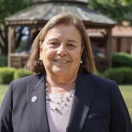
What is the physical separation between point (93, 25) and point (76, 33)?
1965cm

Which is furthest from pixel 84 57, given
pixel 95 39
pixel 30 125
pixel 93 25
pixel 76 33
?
pixel 95 39

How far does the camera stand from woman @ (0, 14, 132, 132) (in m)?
3.06

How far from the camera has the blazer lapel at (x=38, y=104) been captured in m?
3.05

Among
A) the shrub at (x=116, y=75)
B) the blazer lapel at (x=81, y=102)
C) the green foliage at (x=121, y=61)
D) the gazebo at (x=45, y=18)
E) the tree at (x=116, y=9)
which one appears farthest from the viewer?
the tree at (x=116, y=9)

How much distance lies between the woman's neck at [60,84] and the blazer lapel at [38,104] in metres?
0.06

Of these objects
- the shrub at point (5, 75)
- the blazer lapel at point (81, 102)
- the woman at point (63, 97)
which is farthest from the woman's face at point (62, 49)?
the shrub at point (5, 75)

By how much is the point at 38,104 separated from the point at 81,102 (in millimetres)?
325

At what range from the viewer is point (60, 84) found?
327 cm

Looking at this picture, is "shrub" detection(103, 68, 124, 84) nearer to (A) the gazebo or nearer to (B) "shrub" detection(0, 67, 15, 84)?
(A) the gazebo

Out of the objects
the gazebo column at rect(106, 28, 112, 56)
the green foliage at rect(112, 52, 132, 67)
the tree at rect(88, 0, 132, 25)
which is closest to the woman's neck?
the gazebo column at rect(106, 28, 112, 56)

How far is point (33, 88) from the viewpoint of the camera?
128 inches

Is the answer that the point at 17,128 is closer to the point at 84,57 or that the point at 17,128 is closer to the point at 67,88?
the point at 67,88

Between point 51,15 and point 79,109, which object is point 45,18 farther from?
point 79,109

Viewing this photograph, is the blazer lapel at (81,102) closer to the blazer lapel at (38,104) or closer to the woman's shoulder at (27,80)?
the blazer lapel at (38,104)
